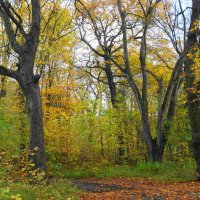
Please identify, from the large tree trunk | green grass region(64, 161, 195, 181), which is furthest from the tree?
green grass region(64, 161, 195, 181)

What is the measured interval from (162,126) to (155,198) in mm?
7145

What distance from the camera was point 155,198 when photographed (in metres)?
7.74

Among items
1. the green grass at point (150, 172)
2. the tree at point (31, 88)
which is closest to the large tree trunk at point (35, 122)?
the tree at point (31, 88)

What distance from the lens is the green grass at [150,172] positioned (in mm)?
12359

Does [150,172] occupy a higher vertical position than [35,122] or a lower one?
lower

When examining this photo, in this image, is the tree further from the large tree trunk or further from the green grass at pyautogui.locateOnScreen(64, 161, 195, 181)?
the green grass at pyautogui.locateOnScreen(64, 161, 195, 181)

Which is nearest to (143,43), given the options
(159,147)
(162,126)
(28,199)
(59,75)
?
(162,126)

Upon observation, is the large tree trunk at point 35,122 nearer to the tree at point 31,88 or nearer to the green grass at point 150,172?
the tree at point 31,88

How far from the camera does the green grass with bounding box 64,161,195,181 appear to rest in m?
12.4

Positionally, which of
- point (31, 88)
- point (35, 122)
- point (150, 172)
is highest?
point (31, 88)

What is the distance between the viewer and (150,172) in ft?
46.0

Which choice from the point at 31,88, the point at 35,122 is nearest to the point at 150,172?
the point at 35,122

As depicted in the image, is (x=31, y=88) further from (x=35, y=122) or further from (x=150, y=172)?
(x=150, y=172)

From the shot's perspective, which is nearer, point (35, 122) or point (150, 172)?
point (35, 122)
